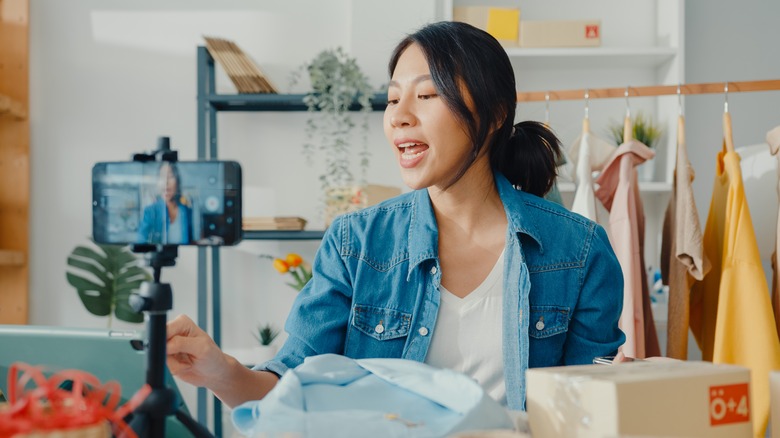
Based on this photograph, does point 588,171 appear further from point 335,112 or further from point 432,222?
point 432,222

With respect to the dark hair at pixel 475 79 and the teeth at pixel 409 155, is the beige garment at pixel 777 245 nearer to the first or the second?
the dark hair at pixel 475 79

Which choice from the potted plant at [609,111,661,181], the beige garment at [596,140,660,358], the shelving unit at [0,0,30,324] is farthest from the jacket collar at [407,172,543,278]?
the shelving unit at [0,0,30,324]

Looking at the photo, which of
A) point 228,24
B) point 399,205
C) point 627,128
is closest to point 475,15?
point 627,128

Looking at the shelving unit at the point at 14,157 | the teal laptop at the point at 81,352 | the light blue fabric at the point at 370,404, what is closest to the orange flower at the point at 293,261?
the shelving unit at the point at 14,157

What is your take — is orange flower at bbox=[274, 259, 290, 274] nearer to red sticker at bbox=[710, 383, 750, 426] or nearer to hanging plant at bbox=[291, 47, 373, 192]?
hanging plant at bbox=[291, 47, 373, 192]

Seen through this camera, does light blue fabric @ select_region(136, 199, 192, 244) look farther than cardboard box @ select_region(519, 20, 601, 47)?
No

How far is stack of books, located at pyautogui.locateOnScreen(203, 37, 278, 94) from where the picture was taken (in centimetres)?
265

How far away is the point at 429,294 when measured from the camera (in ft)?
4.23

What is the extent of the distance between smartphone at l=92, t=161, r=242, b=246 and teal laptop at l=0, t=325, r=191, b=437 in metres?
0.26

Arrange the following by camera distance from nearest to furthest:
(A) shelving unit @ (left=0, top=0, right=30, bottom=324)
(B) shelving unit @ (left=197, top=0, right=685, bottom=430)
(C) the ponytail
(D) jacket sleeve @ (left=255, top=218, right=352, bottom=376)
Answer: (D) jacket sleeve @ (left=255, top=218, right=352, bottom=376) < (C) the ponytail < (B) shelving unit @ (left=197, top=0, right=685, bottom=430) < (A) shelving unit @ (left=0, top=0, right=30, bottom=324)

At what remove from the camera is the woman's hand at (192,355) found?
0.97m

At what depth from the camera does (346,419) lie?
72cm

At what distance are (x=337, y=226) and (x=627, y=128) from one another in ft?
4.37

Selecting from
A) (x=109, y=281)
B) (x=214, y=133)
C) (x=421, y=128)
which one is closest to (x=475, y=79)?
(x=421, y=128)
